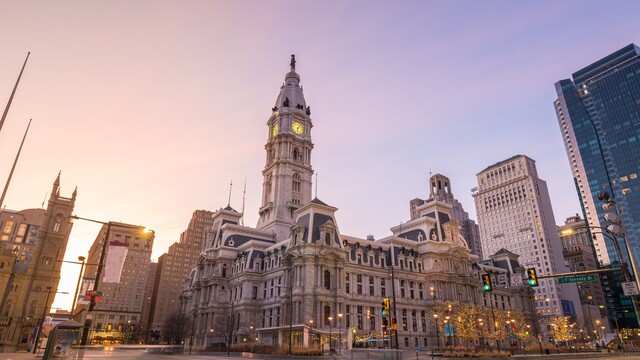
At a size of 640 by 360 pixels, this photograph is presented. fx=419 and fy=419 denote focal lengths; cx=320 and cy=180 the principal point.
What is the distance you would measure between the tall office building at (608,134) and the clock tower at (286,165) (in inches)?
3807

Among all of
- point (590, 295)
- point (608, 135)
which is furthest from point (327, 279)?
point (590, 295)

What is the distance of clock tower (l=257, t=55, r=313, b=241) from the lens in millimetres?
105312

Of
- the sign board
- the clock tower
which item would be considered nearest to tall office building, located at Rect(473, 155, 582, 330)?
the clock tower

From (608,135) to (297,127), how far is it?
108 metres

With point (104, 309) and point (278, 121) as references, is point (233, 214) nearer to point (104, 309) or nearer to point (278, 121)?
point (278, 121)

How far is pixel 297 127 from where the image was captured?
119 meters

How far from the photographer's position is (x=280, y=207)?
345ft

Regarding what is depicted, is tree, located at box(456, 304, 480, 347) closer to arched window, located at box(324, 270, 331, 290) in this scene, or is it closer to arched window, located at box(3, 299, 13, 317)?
arched window, located at box(324, 270, 331, 290)

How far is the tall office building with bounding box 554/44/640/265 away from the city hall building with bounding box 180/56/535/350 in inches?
2406

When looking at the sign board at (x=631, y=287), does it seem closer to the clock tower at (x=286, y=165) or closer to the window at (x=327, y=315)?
the window at (x=327, y=315)

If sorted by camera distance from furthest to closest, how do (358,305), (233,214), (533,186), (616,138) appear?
(533,186) < (616,138) < (233,214) < (358,305)

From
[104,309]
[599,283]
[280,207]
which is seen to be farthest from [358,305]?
[599,283]

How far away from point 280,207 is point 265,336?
4475cm

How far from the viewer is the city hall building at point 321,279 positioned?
71.1 metres
